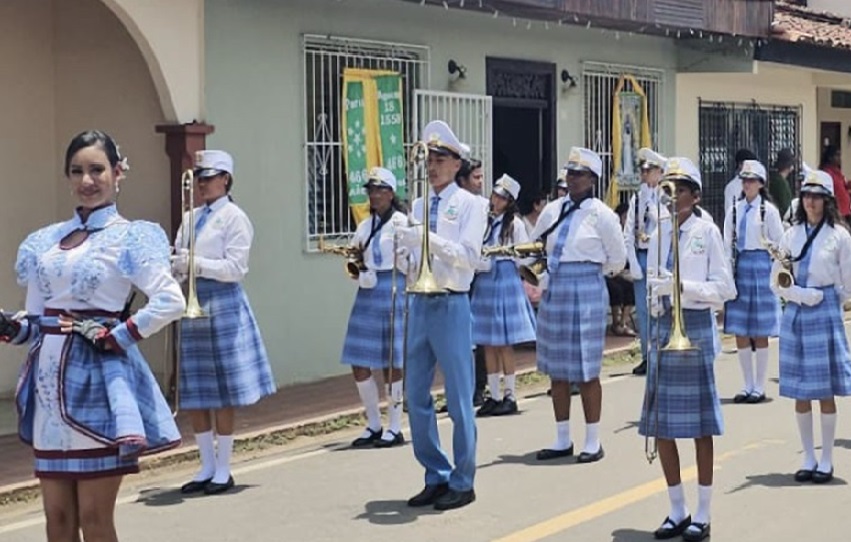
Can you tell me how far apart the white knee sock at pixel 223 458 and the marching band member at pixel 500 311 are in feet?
10.4

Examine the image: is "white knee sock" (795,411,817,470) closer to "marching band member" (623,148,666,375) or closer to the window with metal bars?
"marching band member" (623,148,666,375)

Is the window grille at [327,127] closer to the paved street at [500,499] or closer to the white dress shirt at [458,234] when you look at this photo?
the paved street at [500,499]

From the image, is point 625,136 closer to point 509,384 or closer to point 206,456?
point 509,384

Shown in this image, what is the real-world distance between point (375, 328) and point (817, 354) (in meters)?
3.05

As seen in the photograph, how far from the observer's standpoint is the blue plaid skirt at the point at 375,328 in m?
10.0

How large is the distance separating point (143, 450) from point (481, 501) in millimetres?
3249

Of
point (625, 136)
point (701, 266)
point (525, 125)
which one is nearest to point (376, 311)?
point (701, 266)

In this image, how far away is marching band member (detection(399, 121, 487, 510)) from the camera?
7.86 m

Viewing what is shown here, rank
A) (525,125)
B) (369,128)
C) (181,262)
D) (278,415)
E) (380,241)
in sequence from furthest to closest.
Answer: (525,125), (369,128), (278,415), (380,241), (181,262)

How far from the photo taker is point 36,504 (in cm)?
858

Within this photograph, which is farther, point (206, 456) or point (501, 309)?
point (501, 309)

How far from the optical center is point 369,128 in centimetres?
1332

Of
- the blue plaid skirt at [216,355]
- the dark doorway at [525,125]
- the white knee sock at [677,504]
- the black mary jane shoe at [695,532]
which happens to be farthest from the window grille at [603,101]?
the black mary jane shoe at [695,532]

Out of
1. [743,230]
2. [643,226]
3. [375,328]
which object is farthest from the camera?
[643,226]
